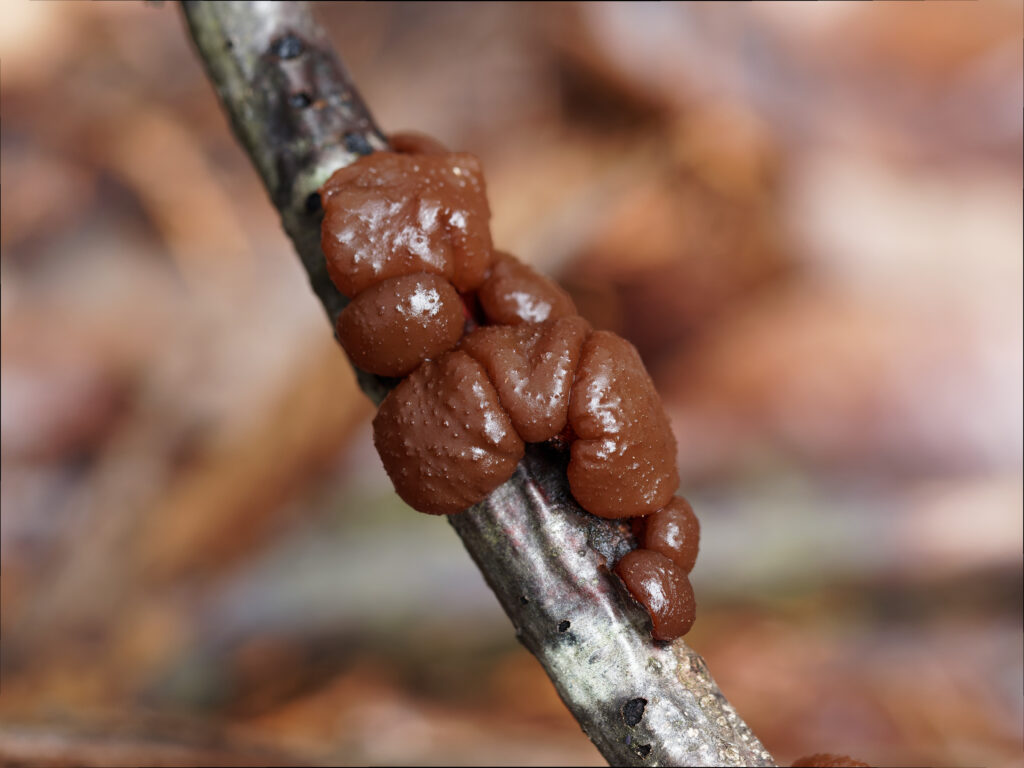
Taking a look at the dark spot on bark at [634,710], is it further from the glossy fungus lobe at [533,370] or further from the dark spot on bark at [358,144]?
the dark spot on bark at [358,144]

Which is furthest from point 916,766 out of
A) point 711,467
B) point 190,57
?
point 190,57

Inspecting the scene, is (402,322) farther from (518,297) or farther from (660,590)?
(660,590)

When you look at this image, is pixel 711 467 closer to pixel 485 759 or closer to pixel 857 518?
pixel 857 518

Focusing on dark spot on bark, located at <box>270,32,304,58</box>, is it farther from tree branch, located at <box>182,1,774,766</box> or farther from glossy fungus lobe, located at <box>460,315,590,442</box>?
glossy fungus lobe, located at <box>460,315,590,442</box>

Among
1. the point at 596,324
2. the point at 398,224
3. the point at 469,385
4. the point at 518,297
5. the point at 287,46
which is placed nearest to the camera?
the point at 469,385

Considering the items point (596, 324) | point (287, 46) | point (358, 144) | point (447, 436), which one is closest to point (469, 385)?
point (447, 436)

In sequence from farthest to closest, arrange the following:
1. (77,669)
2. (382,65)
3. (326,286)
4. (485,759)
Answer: (382,65) → (77,669) → (485,759) → (326,286)

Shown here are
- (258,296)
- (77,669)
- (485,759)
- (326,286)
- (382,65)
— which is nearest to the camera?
(326,286)
